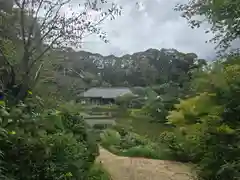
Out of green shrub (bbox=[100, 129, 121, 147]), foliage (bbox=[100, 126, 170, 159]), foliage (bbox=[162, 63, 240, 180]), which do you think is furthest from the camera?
green shrub (bbox=[100, 129, 121, 147])

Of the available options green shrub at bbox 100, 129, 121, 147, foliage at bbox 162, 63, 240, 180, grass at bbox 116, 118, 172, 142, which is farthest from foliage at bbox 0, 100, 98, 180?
grass at bbox 116, 118, 172, 142

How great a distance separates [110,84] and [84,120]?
9.90 meters

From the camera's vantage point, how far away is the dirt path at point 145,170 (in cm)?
545

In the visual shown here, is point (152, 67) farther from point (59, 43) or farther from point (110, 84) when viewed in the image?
point (59, 43)

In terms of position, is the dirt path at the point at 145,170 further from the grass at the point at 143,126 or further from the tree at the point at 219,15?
the grass at the point at 143,126

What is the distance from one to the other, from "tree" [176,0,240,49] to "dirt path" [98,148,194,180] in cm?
249

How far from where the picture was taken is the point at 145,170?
5855 mm

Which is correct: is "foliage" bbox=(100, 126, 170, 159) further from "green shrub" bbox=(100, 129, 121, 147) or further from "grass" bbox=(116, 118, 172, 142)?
"grass" bbox=(116, 118, 172, 142)

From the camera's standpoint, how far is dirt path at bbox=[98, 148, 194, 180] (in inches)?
214

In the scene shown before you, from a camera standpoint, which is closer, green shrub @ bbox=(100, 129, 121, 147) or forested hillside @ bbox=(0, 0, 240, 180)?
forested hillside @ bbox=(0, 0, 240, 180)

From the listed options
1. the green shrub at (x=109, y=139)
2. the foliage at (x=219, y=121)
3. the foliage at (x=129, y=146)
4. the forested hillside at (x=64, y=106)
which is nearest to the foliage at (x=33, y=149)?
the forested hillside at (x=64, y=106)

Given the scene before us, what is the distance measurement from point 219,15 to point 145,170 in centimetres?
344

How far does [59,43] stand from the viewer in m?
4.20

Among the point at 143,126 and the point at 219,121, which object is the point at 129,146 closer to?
the point at 143,126
